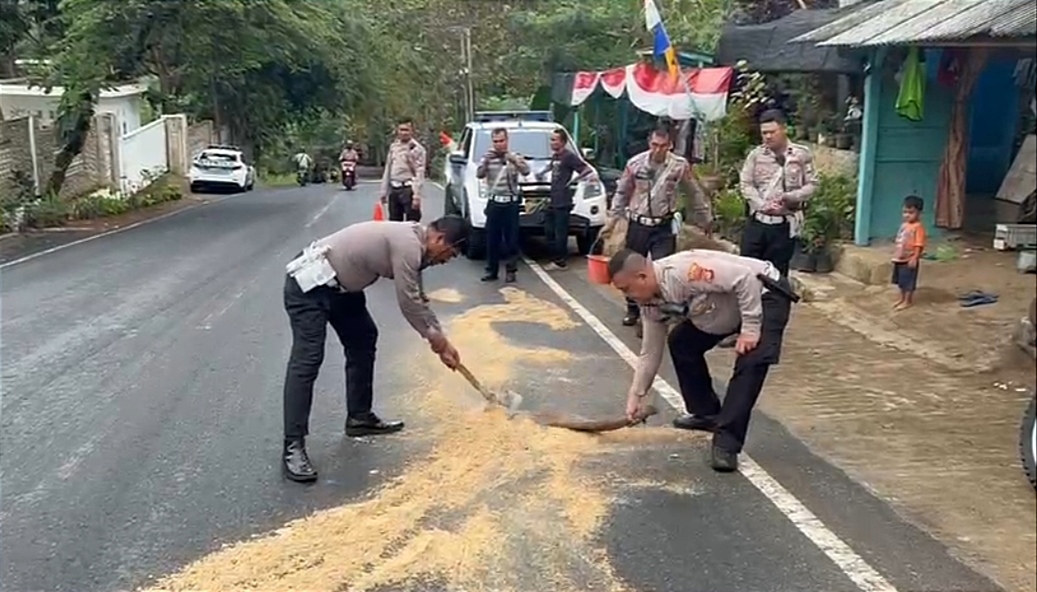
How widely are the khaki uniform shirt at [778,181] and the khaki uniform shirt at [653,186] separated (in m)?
0.70

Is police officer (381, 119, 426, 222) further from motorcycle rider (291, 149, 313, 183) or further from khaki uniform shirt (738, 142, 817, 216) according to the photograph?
motorcycle rider (291, 149, 313, 183)

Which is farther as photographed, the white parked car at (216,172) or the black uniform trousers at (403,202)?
the white parked car at (216,172)

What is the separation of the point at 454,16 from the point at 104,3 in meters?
25.6

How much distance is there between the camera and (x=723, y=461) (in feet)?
19.9

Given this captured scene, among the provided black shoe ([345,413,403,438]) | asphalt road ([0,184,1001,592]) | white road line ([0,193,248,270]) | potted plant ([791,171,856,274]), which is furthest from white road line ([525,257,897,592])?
white road line ([0,193,248,270])

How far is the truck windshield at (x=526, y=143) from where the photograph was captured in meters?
15.7

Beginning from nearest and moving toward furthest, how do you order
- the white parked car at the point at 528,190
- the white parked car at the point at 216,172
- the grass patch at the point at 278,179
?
the white parked car at the point at 528,190 < the white parked car at the point at 216,172 < the grass patch at the point at 278,179

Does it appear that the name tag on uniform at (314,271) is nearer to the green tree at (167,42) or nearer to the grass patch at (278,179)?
the green tree at (167,42)

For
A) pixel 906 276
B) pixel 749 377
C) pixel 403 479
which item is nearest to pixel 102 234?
pixel 906 276

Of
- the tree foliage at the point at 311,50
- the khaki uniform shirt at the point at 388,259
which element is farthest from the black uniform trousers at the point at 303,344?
the tree foliage at the point at 311,50

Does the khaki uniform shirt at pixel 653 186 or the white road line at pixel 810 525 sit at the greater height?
the khaki uniform shirt at pixel 653 186

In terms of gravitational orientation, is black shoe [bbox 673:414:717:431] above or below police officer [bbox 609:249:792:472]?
below

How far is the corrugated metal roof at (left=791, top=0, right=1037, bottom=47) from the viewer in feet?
29.7

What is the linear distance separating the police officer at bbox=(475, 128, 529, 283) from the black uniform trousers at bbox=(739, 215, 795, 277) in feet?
14.0
